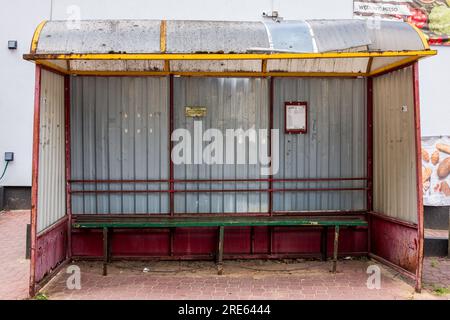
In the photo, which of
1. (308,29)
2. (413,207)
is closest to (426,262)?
(413,207)

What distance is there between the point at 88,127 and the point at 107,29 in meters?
1.74

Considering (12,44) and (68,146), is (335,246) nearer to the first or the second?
(68,146)

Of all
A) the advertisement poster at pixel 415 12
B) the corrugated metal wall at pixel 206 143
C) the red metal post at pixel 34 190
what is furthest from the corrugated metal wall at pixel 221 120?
the advertisement poster at pixel 415 12

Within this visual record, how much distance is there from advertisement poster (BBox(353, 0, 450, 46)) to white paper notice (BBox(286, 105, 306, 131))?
4.51 m

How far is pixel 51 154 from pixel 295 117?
3763 mm

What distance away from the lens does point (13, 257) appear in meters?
7.76

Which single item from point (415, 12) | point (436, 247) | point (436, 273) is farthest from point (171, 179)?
point (415, 12)

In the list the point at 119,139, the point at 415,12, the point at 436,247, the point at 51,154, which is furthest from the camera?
the point at 415,12

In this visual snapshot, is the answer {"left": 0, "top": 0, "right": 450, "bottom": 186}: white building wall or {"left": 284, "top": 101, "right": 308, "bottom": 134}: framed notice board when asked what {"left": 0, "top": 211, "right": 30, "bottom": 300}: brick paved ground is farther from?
{"left": 284, "top": 101, "right": 308, "bottom": 134}: framed notice board

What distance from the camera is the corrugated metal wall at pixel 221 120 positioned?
7.43 m

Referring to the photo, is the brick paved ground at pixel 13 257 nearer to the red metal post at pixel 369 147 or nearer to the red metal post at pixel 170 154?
the red metal post at pixel 170 154

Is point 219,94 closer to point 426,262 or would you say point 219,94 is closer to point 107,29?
point 107,29

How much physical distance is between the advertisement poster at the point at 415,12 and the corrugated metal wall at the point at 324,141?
401 cm

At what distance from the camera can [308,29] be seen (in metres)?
6.44
